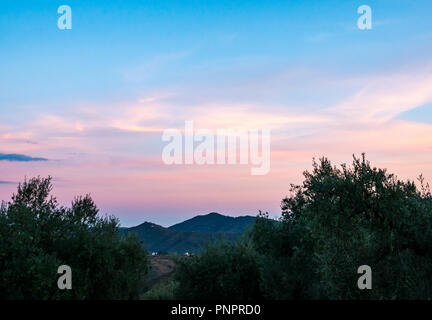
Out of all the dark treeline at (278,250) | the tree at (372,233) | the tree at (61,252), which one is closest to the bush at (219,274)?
the dark treeline at (278,250)

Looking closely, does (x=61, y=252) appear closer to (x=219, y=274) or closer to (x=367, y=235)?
(x=219, y=274)

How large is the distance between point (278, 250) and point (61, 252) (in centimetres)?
1746

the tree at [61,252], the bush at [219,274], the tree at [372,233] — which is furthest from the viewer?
the bush at [219,274]

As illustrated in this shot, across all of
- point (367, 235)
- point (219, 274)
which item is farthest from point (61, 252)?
point (367, 235)

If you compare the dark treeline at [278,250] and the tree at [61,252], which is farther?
the tree at [61,252]

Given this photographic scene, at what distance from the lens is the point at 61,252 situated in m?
35.4

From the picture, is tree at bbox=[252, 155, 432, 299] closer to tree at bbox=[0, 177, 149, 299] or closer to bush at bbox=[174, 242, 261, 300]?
bush at bbox=[174, 242, 261, 300]

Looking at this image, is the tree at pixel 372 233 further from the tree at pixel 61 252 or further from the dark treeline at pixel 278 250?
the tree at pixel 61 252

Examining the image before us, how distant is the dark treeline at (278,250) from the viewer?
25734 millimetres

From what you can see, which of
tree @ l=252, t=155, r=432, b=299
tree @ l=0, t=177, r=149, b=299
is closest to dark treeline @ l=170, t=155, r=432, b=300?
tree @ l=252, t=155, r=432, b=299

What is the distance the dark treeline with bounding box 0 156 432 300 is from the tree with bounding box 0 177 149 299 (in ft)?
0.25

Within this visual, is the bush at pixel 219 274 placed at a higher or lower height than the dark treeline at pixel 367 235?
lower

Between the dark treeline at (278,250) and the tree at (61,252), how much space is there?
8 cm

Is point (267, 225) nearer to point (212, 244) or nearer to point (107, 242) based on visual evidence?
point (212, 244)
